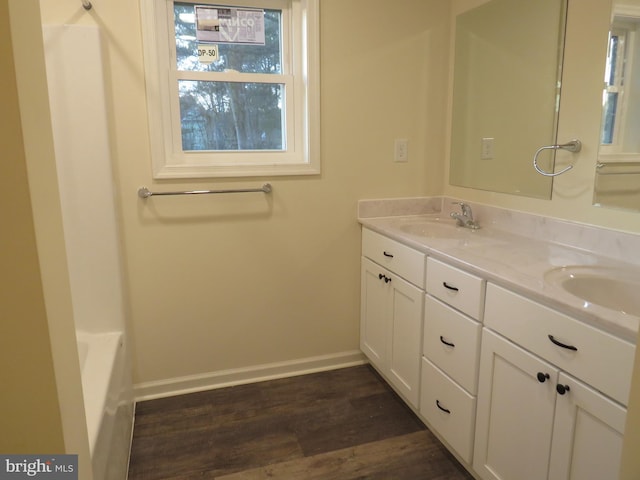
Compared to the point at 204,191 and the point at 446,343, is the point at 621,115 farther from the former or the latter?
the point at 204,191

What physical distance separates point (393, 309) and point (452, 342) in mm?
488

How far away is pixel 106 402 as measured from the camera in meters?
1.49

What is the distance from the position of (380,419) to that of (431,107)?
164 cm

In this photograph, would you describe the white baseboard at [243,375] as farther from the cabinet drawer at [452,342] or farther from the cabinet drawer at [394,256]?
the cabinet drawer at [452,342]

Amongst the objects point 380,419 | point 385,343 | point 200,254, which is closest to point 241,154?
point 200,254

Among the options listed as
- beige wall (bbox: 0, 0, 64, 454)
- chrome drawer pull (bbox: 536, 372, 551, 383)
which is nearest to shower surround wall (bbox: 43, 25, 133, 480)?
beige wall (bbox: 0, 0, 64, 454)

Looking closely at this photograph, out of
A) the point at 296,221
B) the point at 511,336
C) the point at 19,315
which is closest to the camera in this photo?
the point at 19,315

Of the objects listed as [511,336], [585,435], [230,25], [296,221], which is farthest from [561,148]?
[230,25]

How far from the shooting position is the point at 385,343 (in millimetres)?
2281

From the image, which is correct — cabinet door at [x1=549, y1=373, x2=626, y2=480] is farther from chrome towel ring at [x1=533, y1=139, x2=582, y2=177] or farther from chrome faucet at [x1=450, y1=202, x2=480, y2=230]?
chrome faucet at [x1=450, y1=202, x2=480, y2=230]

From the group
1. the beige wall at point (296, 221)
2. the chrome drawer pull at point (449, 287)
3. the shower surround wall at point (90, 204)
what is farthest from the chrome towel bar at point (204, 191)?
the chrome drawer pull at point (449, 287)

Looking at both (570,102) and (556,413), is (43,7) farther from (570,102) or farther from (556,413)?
(556,413)

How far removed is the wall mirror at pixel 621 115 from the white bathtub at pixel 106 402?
Result: 1860 millimetres

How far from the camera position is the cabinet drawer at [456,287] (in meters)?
1.56
